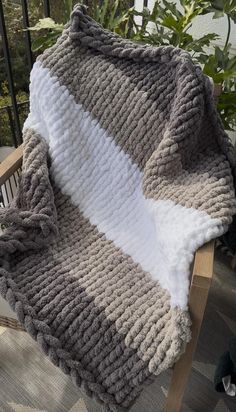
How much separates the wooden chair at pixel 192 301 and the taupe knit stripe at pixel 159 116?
11cm

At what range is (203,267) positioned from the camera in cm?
70

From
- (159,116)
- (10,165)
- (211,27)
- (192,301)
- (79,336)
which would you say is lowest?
(79,336)

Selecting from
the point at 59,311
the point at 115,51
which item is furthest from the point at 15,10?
the point at 59,311

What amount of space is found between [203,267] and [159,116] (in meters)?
0.43

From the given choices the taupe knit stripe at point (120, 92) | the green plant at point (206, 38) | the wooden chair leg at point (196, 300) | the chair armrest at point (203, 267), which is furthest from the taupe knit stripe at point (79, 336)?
the green plant at point (206, 38)

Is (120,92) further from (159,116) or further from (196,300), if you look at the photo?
(196,300)

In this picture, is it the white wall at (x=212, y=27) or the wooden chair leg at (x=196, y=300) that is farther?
the white wall at (x=212, y=27)

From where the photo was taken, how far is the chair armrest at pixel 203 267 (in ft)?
2.25

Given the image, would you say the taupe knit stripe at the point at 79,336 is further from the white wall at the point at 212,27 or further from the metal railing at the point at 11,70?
the white wall at the point at 212,27

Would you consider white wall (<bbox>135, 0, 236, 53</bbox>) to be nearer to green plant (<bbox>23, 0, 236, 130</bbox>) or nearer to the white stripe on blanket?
green plant (<bbox>23, 0, 236, 130</bbox>)

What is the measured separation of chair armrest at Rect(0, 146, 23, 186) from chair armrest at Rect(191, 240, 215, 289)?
Result: 510mm

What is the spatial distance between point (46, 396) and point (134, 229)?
1.85 feet

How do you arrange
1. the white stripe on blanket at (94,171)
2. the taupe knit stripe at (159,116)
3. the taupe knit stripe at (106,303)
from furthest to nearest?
the white stripe on blanket at (94,171), the taupe knit stripe at (159,116), the taupe knit stripe at (106,303)

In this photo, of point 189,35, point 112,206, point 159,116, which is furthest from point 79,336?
point 189,35
